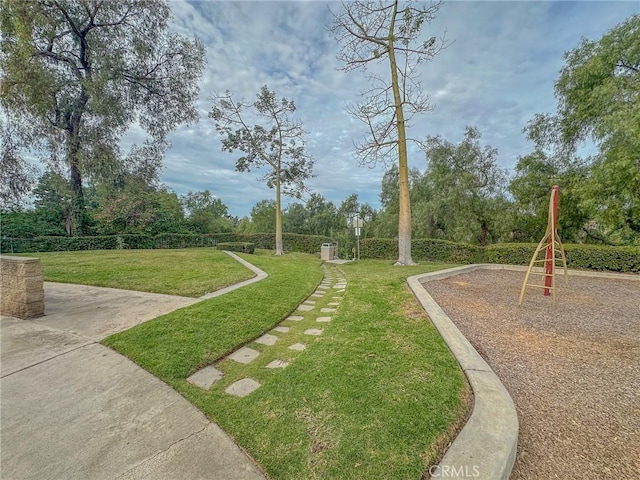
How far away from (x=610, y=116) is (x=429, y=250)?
22.5ft

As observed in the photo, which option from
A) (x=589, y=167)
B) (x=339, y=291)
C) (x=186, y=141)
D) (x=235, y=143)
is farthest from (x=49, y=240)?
(x=589, y=167)

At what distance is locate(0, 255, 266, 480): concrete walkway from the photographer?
137 cm

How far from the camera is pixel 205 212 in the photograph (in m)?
23.4

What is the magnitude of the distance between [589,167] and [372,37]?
970cm

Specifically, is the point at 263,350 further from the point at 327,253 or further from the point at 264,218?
the point at 264,218

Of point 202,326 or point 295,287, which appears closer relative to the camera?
point 202,326

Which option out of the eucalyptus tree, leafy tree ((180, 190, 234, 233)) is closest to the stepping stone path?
the eucalyptus tree

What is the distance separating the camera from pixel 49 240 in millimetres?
12367

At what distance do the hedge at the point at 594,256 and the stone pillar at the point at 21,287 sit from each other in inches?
488

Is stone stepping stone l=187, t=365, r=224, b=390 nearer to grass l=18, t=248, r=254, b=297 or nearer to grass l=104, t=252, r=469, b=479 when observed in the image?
grass l=104, t=252, r=469, b=479

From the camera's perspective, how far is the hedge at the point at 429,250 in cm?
1059

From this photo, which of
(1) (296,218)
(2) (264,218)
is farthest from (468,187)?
(2) (264,218)

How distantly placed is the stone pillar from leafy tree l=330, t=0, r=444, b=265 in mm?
8608

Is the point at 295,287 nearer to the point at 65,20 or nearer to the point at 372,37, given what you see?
the point at 372,37
